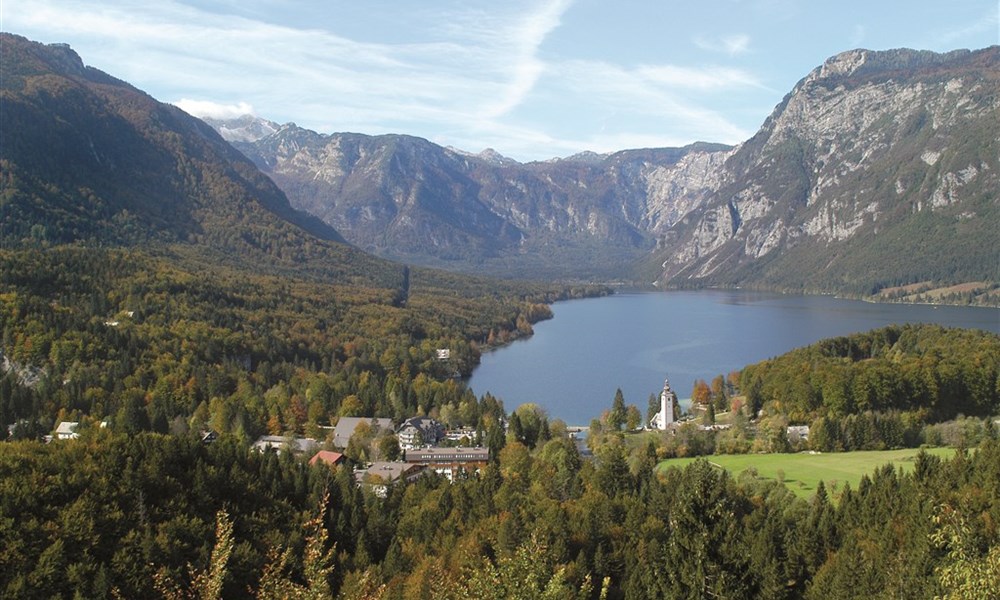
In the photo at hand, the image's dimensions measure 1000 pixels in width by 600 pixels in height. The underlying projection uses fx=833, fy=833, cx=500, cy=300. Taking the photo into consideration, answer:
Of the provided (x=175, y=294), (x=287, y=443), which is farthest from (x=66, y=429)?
(x=175, y=294)

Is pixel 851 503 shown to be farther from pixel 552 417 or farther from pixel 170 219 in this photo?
pixel 170 219

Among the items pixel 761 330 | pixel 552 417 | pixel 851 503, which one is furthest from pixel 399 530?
pixel 761 330

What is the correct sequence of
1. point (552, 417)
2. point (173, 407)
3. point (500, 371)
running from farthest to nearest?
point (500, 371)
point (552, 417)
point (173, 407)

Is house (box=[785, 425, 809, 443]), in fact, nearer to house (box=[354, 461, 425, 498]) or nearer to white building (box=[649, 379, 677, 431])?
white building (box=[649, 379, 677, 431])

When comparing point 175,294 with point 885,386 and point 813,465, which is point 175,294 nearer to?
point 813,465

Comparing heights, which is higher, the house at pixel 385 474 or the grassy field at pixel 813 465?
the grassy field at pixel 813 465

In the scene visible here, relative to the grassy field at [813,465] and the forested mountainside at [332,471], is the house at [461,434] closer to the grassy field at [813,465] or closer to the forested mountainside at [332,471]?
the forested mountainside at [332,471]

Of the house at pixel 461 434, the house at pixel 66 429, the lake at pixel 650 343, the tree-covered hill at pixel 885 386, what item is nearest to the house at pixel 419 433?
the house at pixel 461 434
